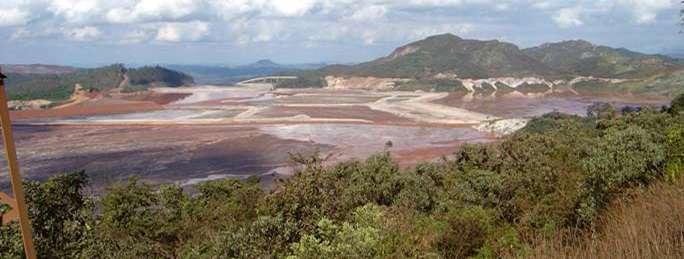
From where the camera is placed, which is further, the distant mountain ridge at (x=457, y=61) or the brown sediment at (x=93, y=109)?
the distant mountain ridge at (x=457, y=61)

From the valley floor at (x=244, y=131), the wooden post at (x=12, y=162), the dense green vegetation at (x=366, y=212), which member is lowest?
the valley floor at (x=244, y=131)

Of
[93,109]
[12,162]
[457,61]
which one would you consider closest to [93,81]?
[93,109]

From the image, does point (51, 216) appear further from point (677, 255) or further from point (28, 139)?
point (28, 139)

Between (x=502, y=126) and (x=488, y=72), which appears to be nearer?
(x=502, y=126)

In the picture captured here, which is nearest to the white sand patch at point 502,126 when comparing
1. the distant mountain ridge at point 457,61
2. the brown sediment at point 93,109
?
the brown sediment at point 93,109

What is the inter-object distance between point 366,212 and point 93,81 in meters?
141

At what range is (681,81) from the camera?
98.1 metres

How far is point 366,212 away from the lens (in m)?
12.5

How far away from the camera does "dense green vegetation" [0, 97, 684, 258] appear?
10055 millimetres

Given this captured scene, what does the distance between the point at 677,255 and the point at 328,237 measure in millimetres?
7798

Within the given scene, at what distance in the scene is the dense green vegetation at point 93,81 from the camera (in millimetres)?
121088

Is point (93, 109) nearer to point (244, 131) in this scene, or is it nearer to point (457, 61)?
point (244, 131)

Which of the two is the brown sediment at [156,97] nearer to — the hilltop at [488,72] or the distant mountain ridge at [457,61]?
the hilltop at [488,72]

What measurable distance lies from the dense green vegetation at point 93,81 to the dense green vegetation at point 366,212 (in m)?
103
